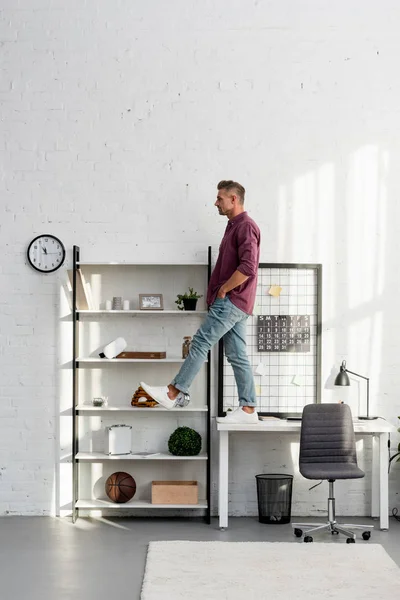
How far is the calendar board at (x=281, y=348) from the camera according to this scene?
260 inches

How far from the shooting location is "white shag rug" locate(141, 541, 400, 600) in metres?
4.55

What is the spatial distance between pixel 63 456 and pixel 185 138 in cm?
261

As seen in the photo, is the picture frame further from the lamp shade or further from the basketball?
the lamp shade

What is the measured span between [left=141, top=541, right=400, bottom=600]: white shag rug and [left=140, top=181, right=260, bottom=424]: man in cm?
101

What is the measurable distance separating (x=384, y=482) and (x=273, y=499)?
32.0 inches

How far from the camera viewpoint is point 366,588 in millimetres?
4641

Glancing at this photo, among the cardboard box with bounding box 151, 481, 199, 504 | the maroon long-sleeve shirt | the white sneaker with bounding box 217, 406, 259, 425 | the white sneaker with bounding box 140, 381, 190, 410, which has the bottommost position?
the cardboard box with bounding box 151, 481, 199, 504

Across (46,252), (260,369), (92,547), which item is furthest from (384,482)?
(46,252)

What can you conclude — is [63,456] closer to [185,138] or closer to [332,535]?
[332,535]

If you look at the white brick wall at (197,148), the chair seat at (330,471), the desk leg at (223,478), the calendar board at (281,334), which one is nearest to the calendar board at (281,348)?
the calendar board at (281,334)

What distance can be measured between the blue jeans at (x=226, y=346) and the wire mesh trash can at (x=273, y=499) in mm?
614

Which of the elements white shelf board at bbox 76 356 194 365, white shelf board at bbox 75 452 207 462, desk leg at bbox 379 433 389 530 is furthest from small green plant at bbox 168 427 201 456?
desk leg at bbox 379 433 389 530

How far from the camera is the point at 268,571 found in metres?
4.95

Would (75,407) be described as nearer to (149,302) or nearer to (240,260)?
(149,302)
